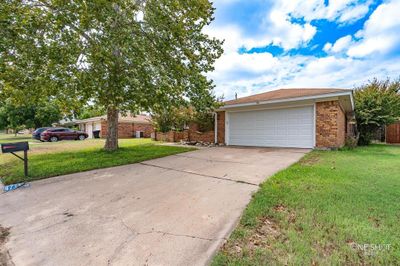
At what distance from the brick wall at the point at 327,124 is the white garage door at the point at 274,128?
30cm

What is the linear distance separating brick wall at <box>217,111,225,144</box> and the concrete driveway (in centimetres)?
727

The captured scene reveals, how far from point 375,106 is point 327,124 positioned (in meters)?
6.11

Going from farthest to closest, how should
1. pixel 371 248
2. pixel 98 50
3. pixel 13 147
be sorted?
pixel 98 50 < pixel 13 147 < pixel 371 248

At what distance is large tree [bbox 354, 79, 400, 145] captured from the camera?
1200cm

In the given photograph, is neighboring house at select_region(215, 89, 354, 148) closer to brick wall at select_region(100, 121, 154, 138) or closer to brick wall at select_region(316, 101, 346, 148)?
brick wall at select_region(316, 101, 346, 148)

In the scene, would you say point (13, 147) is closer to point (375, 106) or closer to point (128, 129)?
point (375, 106)

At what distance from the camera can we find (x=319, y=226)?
8.03ft

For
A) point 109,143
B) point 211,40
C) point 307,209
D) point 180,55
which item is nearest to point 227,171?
point 307,209

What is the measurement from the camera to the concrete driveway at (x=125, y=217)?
84.3 inches

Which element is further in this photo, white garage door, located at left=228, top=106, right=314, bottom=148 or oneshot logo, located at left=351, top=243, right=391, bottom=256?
white garage door, located at left=228, top=106, right=314, bottom=148

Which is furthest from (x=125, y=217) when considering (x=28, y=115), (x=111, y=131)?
(x=28, y=115)

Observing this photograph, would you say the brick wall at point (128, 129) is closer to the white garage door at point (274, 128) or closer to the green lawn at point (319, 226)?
the white garage door at point (274, 128)

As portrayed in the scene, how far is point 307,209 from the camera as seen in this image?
9.57 ft

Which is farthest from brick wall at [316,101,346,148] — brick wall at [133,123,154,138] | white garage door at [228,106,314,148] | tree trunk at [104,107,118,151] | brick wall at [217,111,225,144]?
brick wall at [133,123,154,138]
